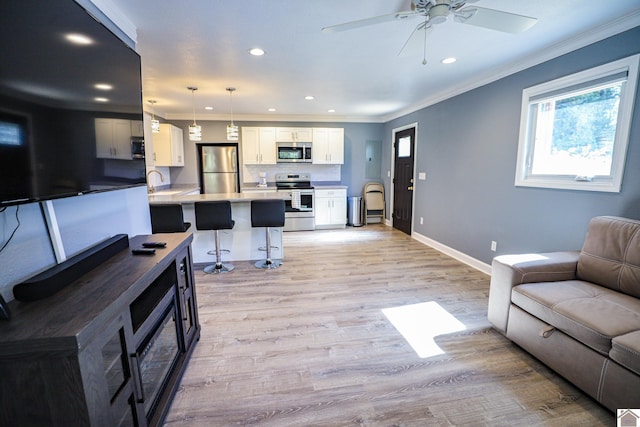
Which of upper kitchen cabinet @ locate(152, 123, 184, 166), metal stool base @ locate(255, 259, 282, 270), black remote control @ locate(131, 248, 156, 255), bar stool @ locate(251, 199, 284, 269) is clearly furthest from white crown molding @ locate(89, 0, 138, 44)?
upper kitchen cabinet @ locate(152, 123, 184, 166)

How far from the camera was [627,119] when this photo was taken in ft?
7.10

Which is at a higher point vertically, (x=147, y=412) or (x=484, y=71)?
(x=484, y=71)

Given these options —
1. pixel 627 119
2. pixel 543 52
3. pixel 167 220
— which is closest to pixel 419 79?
pixel 543 52

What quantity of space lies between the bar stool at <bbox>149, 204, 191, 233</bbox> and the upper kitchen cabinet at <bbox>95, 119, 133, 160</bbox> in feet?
5.38

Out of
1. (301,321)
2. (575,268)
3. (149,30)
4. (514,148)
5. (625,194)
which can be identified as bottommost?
(301,321)

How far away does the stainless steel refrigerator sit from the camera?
20.3 feet

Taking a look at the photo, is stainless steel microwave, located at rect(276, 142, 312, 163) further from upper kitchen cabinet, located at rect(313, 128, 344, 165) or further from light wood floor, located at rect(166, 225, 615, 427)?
light wood floor, located at rect(166, 225, 615, 427)

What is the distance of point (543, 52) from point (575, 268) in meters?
2.10

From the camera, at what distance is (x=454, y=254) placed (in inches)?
167

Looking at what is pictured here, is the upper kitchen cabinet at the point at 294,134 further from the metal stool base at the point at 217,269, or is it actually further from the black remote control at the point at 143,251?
the black remote control at the point at 143,251

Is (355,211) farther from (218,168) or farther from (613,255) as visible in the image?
(613,255)

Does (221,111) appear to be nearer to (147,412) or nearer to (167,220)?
(167,220)

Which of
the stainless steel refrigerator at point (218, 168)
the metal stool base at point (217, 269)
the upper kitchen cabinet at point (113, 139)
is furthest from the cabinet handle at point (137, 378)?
the stainless steel refrigerator at point (218, 168)

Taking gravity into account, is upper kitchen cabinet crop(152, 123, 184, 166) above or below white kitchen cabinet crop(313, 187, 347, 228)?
above
